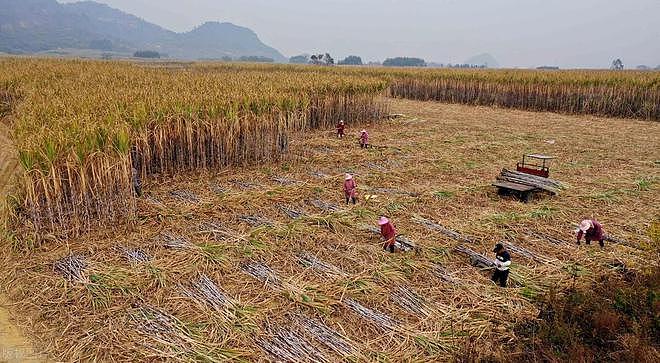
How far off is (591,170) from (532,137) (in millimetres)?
4947

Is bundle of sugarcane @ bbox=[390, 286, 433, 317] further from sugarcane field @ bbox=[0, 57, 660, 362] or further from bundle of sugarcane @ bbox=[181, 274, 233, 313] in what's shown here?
bundle of sugarcane @ bbox=[181, 274, 233, 313]

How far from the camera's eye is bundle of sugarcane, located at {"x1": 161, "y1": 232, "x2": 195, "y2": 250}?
19.7ft

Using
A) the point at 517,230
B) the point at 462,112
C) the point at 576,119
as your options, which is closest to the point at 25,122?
the point at 517,230

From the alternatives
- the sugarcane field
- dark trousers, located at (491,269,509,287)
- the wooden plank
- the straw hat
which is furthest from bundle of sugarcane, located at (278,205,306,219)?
the straw hat

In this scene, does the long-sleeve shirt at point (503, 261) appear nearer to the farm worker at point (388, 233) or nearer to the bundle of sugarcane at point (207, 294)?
the farm worker at point (388, 233)

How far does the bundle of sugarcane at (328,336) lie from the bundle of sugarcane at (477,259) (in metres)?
2.52

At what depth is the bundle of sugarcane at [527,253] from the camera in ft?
19.3

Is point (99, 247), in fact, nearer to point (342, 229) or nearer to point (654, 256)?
point (342, 229)

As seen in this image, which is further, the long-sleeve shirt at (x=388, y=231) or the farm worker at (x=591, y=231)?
the farm worker at (x=591, y=231)

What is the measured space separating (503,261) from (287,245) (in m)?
3.02

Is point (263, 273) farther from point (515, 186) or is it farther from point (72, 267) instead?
point (515, 186)

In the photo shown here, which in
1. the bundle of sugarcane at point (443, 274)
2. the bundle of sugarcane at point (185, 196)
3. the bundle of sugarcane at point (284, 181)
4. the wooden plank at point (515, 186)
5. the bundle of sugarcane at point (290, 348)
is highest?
the wooden plank at point (515, 186)

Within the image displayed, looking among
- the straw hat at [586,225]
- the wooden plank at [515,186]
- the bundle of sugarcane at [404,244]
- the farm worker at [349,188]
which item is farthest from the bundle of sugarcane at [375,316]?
the wooden plank at [515,186]

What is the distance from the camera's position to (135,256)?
573cm
